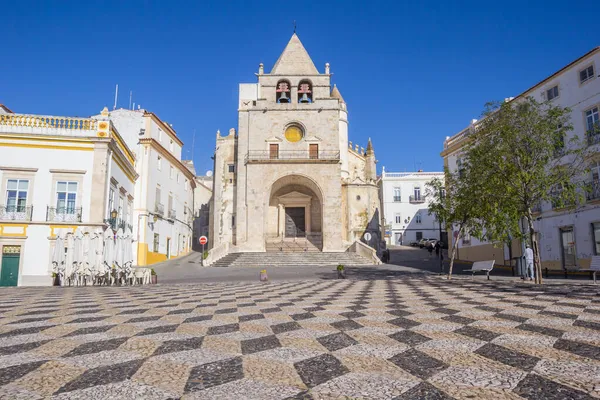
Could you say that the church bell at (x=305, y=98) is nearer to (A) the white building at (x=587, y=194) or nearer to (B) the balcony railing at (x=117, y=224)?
(B) the balcony railing at (x=117, y=224)

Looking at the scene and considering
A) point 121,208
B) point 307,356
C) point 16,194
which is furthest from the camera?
point 121,208

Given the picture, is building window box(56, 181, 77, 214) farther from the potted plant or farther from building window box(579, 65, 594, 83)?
building window box(579, 65, 594, 83)

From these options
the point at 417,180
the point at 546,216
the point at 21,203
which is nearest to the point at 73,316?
the point at 21,203

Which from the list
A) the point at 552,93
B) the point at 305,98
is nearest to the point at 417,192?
the point at 305,98

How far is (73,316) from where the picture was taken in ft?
18.4

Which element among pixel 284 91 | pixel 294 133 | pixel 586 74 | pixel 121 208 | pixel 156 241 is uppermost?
pixel 284 91

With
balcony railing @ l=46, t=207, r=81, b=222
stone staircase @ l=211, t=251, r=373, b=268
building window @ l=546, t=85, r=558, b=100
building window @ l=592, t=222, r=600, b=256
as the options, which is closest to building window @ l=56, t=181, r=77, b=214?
balcony railing @ l=46, t=207, r=81, b=222

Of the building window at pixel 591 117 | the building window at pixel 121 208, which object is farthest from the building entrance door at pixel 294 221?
the building window at pixel 591 117

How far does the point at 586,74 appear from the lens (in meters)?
21.0

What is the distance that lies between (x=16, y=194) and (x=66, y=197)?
215 centimetres

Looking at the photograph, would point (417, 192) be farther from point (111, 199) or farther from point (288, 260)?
point (111, 199)

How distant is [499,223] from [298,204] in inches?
937

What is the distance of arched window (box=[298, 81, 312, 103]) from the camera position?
3681 cm

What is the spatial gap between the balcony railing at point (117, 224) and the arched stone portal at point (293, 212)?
1265 cm
